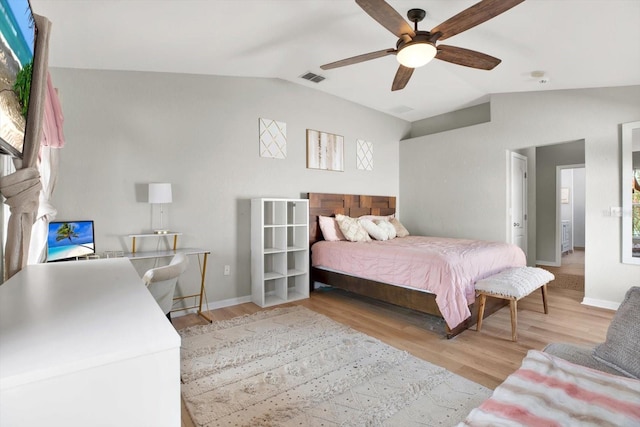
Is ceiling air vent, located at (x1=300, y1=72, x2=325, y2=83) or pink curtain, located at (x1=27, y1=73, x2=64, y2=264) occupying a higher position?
ceiling air vent, located at (x1=300, y1=72, x2=325, y2=83)

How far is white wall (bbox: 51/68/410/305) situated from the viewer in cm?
290

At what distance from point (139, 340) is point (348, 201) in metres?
4.30

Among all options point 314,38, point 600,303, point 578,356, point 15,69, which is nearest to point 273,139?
point 314,38

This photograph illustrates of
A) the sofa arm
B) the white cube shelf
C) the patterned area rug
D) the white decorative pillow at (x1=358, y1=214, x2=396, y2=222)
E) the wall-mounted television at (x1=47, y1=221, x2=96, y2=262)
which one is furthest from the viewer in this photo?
the white decorative pillow at (x1=358, y1=214, x2=396, y2=222)

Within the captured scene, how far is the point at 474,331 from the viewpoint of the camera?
2.92 meters

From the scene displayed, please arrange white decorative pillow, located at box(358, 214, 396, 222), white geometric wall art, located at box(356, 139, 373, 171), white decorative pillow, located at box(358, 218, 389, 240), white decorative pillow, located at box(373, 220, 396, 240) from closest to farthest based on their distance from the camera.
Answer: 1. white decorative pillow, located at box(358, 218, 389, 240)
2. white decorative pillow, located at box(373, 220, 396, 240)
3. white decorative pillow, located at box(358, 214, 396, 222)
4. white geometric wall art, located at box(356, 139, 373, 171)

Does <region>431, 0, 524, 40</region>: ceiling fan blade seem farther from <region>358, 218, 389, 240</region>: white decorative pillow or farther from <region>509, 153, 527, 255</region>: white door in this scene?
<region>509, 153, 527, 255</region>: white door

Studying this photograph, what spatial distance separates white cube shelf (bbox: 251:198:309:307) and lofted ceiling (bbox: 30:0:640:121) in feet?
5.35

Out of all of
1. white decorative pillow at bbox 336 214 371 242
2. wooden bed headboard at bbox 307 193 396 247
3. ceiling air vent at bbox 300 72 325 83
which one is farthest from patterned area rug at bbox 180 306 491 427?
ceiling air vent at bbox 300 72 325 83

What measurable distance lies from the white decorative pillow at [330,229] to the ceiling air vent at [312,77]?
1826mm

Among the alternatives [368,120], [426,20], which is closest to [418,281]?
[426,20]

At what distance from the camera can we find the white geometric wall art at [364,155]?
16.7ft

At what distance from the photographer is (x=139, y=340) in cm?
61

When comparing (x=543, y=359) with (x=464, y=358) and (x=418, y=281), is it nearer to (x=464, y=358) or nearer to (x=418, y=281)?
(x=464, y=358)
